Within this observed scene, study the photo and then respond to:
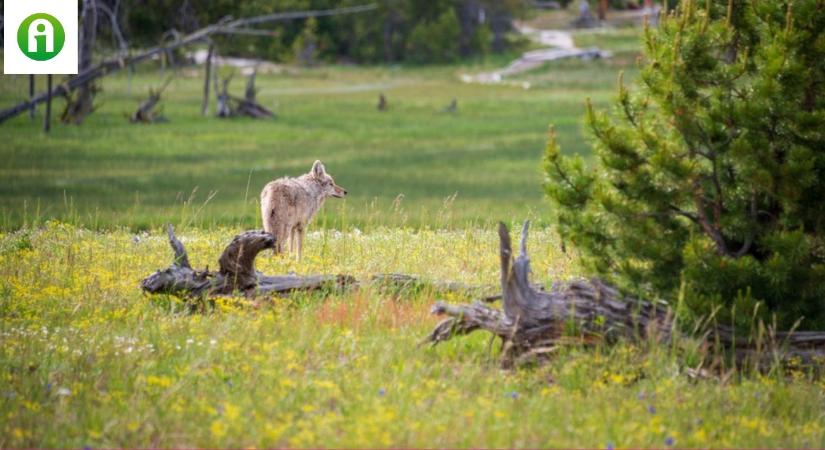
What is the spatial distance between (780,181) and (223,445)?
15.0 feet

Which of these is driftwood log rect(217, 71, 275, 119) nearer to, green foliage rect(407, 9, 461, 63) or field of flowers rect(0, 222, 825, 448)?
field of flowers rect(0, 222, 825, 448)

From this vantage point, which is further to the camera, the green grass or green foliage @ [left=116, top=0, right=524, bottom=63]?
green foliage @ [left=116, top=0, right=524, bottom=63]

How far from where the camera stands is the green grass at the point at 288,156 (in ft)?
79.4

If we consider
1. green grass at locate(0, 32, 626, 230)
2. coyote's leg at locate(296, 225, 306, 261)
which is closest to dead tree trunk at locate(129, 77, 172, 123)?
green grass at locate(0, 32, 626, 230)

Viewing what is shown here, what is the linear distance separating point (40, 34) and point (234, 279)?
21.2 meters

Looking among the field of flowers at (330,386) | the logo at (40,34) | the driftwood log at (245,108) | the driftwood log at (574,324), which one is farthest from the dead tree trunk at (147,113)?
the driftwood log at (574,324)

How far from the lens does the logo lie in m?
28.6

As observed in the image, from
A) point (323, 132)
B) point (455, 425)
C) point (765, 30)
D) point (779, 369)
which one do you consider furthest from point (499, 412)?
point (323, 132)

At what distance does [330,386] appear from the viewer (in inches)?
323

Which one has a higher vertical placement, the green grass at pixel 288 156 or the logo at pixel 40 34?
the logo at pixel 40 34

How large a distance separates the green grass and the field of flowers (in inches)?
151

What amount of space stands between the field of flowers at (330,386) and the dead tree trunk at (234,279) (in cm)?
16

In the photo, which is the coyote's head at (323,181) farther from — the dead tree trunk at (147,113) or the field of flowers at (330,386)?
the dead tree trunk at (147,113)

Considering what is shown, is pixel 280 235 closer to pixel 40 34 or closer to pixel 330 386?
pixel 330 386
